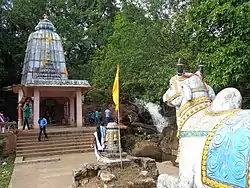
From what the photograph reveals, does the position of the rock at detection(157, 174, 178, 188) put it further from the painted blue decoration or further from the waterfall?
the waterfall

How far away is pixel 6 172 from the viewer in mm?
9117

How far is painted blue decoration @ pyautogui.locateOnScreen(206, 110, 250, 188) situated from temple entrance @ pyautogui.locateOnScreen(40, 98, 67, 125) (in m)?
21.0

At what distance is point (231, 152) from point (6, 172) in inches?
329

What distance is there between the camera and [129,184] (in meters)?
5.66

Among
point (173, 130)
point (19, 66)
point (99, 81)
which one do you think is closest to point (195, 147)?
point (173, 130)

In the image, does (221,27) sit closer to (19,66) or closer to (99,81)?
(99,81)

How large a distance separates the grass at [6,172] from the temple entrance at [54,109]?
11.4 meters

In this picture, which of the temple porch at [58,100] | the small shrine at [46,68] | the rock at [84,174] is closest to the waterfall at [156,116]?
the temple porch at [58,100]

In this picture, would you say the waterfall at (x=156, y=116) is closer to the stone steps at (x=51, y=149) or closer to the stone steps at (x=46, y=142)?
the stone steps at (x=46, y=142)

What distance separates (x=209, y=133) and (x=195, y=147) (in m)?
0.21

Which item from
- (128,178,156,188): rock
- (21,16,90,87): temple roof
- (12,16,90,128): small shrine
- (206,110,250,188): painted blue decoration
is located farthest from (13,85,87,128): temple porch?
(206,110,250,188): painted blue decoration

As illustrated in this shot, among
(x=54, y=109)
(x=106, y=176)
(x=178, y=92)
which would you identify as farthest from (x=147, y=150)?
(x=54, y=109)

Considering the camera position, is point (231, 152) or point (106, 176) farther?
point (106, 176)

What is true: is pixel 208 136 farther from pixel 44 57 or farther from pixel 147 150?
pixel 44 57
